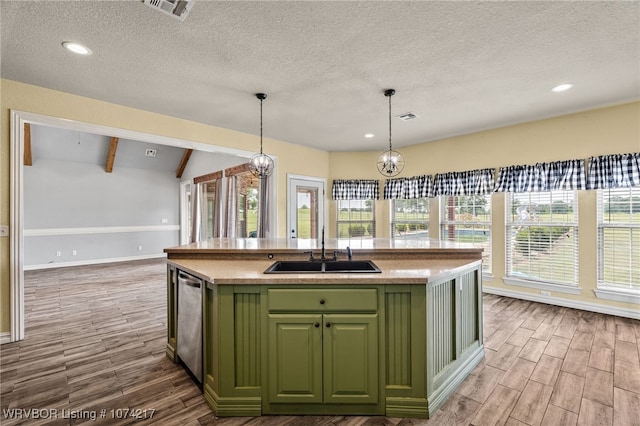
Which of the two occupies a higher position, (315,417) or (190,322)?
(190,322)

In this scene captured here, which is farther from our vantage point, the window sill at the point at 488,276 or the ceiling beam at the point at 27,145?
the ceiling beam at the point at 27,145

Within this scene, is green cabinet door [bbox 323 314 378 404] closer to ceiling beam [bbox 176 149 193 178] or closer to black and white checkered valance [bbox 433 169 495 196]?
black and white checkered valance [bbox 433 169 495 196]

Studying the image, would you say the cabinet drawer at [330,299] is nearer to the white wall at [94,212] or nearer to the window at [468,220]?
the window at [468,220]

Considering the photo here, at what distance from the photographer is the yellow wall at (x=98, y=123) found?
290 centimetres

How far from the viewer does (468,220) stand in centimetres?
494

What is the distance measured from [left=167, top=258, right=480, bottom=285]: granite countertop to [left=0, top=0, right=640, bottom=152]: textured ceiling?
1.72 metres

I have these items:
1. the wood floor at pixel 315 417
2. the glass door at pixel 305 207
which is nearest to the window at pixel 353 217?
the glass door at pixel 305 207

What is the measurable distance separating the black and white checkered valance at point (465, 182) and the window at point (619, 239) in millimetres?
1301

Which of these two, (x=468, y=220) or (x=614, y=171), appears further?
(x=468, y=220)

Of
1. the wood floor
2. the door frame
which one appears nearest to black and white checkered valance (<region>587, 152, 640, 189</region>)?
the wood floor

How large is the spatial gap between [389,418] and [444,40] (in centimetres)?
269

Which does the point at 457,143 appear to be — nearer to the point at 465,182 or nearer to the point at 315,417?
the point at 465,182

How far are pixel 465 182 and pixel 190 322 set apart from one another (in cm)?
449

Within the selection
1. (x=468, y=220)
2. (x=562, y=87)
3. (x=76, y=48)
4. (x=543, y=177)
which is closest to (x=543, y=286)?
(x=468, y=220)
